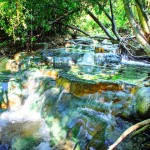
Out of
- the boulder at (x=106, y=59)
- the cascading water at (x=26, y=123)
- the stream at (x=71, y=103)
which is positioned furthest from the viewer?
the boulder at (x=106, y=59)

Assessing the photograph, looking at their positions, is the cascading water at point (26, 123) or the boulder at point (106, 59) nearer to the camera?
the cascading water at point (26, 123)

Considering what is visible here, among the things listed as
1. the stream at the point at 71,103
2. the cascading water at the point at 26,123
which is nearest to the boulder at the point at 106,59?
the stream at the point at 71,103

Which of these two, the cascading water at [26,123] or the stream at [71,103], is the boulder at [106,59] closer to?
the stream at [71,103]

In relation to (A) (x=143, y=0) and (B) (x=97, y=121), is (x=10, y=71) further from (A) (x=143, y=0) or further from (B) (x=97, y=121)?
(A) (x=143, y=0)

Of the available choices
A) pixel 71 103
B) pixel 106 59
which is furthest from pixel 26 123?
pixel 106 59

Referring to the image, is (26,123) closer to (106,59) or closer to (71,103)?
(71,103)

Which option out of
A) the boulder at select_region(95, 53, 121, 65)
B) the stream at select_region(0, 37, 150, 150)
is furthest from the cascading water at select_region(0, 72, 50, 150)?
the boulder at select_region(95, 53, 121, 65)

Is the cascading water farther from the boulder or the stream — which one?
the boulder

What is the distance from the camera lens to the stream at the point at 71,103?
4.91m

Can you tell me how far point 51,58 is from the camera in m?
9.30

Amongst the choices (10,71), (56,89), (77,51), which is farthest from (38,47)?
(56,89)

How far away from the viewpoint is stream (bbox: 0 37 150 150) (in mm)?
4906

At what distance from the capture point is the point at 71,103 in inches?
240

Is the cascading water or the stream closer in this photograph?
the stream
